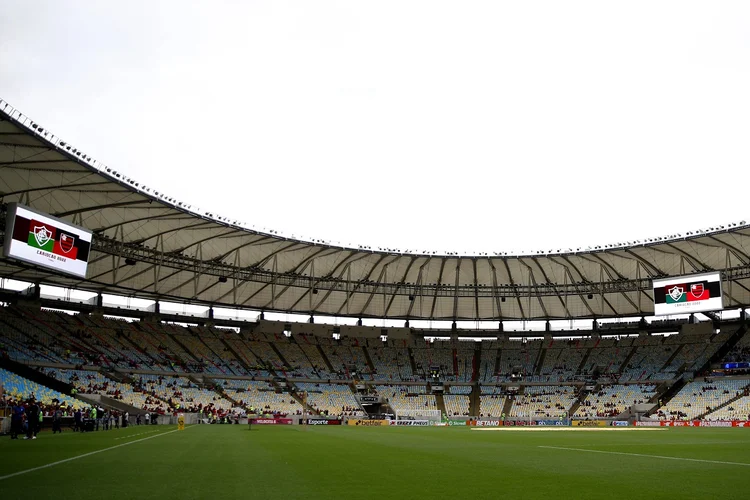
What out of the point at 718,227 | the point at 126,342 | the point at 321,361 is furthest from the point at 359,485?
the point at 321,361

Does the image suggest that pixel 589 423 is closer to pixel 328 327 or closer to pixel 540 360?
pixel 540 360

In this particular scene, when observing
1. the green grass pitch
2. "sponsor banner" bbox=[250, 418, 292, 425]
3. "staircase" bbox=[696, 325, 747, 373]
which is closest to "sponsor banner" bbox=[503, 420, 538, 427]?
"staircase" bbox=[696, 325, 747, 373]

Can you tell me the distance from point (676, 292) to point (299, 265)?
112 ft

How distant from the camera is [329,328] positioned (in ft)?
246

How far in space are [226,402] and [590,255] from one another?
1478 inches

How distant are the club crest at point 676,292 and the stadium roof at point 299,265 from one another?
3809mm

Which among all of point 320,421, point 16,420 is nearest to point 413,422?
point 320,421

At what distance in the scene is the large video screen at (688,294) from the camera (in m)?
51.5

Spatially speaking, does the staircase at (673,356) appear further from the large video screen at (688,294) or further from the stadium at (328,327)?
the large video screen at (688,294)

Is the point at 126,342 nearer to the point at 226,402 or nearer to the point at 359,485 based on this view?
the point at 226,402

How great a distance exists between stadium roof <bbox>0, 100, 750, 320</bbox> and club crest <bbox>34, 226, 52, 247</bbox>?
3668 mm

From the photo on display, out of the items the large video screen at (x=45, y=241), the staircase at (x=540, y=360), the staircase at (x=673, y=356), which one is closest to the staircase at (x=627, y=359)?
the staircase at (x=673, y=356)

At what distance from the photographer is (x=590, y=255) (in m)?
59.5

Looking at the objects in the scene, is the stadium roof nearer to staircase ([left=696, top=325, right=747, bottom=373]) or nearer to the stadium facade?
the stadium facade
